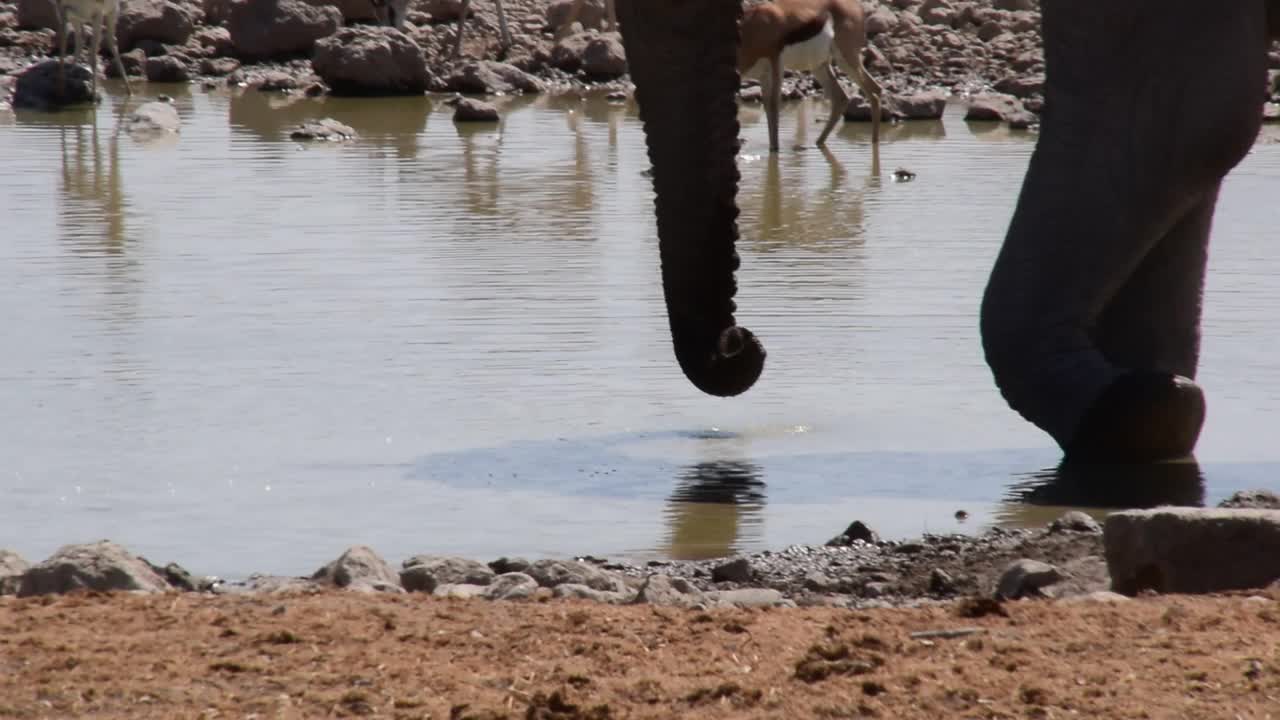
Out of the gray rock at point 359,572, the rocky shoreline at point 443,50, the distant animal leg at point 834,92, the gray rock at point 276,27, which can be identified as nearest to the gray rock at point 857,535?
the gray rock at point 359,572

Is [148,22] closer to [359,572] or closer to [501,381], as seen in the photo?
[501,381]

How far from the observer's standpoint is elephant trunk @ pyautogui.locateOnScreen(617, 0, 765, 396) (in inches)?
229

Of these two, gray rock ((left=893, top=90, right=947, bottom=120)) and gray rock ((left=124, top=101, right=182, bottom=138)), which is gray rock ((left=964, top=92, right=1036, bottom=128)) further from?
gray rock ((left=124, top=101, right=182, bottom=138))

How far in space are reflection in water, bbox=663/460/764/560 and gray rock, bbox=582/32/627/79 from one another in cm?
2204

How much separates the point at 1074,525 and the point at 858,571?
28.0 inches

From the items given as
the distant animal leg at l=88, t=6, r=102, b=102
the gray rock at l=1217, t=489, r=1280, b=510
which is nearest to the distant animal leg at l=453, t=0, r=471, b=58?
the distant animal leg at l=88, t=6, r=102, b=102

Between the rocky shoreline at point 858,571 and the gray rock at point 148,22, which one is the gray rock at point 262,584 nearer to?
the rocky shoreline at point 858,571

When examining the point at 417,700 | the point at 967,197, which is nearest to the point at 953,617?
the point at 417,700

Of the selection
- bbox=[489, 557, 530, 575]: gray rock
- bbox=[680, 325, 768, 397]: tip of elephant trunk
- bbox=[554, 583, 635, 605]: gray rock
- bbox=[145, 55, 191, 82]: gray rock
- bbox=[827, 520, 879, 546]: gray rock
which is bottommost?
bbox=[145, 55, 191, 82]: gray rock

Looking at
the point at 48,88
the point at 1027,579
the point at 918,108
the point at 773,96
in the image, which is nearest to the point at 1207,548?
the point at 1027,579

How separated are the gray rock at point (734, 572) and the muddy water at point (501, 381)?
1.33 feet

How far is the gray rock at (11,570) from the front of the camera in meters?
5.70

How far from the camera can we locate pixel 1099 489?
720cm

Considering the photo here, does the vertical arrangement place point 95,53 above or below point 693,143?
below
